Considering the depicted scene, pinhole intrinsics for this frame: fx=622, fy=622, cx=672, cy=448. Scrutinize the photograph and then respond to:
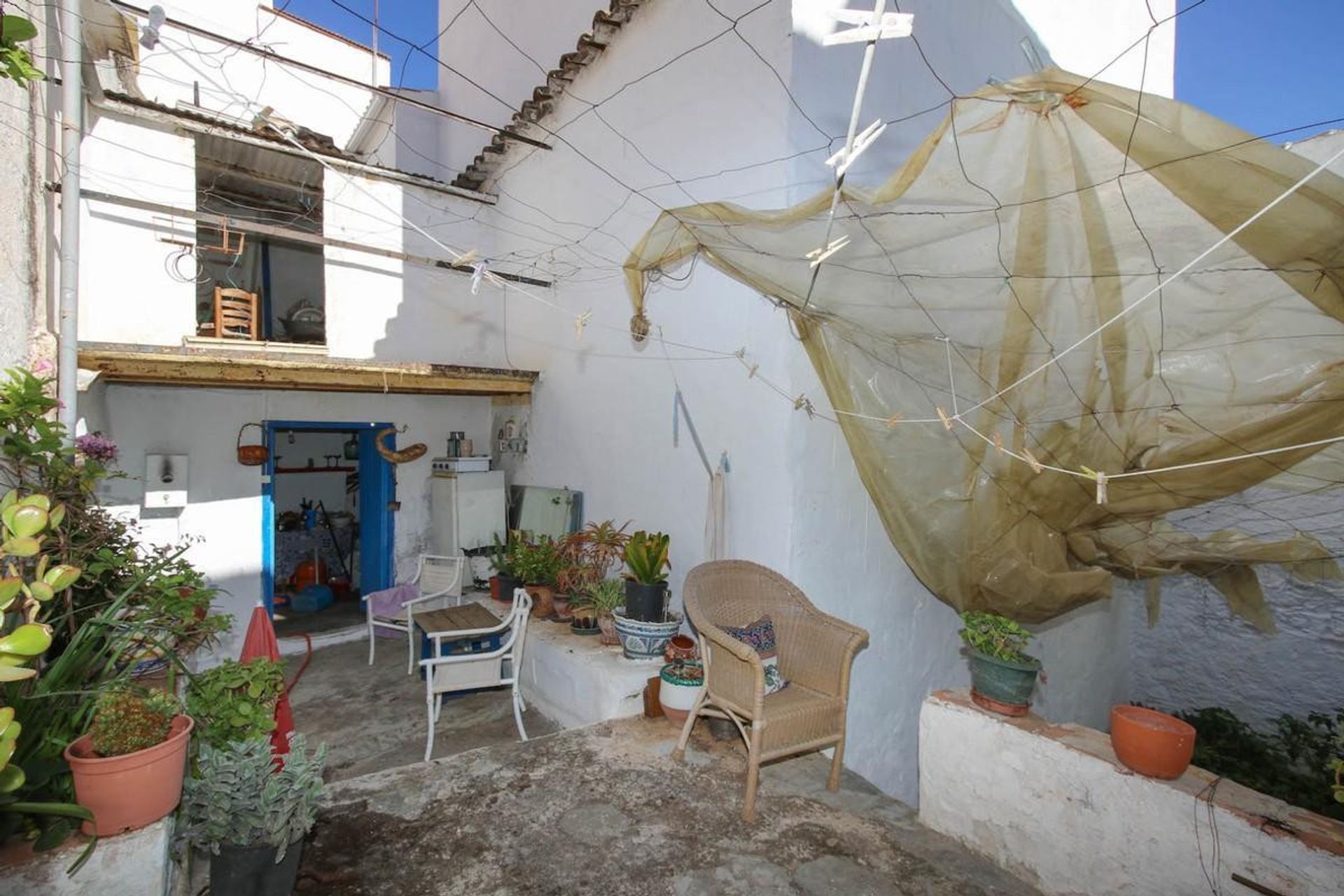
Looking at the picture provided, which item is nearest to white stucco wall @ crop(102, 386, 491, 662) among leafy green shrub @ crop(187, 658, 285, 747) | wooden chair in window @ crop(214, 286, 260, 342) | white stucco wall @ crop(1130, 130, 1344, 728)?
wooden chair in window @ crop(214, 286, 260, 342)

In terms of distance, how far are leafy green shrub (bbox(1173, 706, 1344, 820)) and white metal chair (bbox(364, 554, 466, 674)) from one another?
19.7 ft

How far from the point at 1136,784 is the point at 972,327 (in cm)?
181

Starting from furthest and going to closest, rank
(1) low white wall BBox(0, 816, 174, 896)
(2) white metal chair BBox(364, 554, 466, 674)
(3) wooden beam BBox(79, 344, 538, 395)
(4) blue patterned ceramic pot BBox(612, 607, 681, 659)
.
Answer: (2) white metal chair BBox(364, 554, 466, 674) < (3) wooden beam BBox(79, 344, 538, 395) < (4) blue patterned ceramic pot BBox(612, 607, 681, 659) < (1) low white wall BBox(0, 816, 174, 896)

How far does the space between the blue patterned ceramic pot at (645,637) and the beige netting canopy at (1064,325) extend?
5.07 feet

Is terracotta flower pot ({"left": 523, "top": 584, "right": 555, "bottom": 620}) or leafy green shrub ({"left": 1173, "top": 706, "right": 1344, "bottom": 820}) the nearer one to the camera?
leafy green shrub ({"left": 1173, "top": 706, "right": 1344, "bottom": 820})

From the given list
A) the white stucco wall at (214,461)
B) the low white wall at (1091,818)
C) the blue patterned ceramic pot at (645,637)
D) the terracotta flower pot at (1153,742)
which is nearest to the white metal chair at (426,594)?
the white stucco wall at (214,461)

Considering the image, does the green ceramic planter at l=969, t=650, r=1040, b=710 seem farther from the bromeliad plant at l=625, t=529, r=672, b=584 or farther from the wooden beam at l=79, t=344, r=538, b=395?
the wooden beam at l=79, t=344, r=538, b=395

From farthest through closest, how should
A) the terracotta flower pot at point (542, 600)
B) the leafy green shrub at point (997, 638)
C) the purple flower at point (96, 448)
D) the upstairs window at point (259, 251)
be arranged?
the upstairs window at point (259, 251)
the terracotta flower pot at point (542, 600)
the purple flower at point (96, 448)
the leafy green shrub at point (997, 638)

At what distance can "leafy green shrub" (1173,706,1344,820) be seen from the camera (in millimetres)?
4480

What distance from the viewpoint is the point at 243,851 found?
1.98 metres

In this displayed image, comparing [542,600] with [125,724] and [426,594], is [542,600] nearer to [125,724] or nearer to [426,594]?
[426,594]

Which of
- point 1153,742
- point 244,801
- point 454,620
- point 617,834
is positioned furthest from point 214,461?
point 1153,742

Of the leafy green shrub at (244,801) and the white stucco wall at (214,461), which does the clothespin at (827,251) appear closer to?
the leafy green shrub at (244,801)

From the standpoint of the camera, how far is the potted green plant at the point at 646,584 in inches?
157
